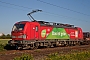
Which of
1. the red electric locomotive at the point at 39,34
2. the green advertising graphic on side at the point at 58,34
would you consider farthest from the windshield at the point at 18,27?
the green advertising graphic on side at the point at 58,34

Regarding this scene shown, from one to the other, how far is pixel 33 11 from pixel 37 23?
2479mm

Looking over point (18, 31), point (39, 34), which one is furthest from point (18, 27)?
point (39, 34)

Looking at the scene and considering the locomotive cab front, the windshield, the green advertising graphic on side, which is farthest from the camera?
the green advertising graphic on side

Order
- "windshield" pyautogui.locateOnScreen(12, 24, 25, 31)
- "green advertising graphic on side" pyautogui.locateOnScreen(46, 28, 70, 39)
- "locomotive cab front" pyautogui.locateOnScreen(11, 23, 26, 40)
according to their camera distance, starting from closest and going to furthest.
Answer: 1. "locomotive cab front" pyautogui.locateOnScreen(11, 23, 26, 40)
2. "windshield" pyautogui.locateOnScreen(12, 24, 25, 31)
3. "green advertising graphic on side" pyautogui.locateOnScreen(46, 28, 70, 39)

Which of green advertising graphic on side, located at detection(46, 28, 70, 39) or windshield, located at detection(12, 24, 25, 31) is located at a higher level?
windshield, located at detection(12, 24, 25, 31)

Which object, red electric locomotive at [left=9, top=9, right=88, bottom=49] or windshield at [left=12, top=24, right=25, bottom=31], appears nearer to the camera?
red electric locomotive at [left=9, top=9, right=88, bottom=49]

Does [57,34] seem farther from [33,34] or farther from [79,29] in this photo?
[79,29]

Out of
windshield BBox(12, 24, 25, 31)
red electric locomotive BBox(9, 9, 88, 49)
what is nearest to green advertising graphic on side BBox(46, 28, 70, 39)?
red electric locomotive BBox(9, 9, 88, 49)

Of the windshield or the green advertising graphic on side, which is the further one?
→ the green advertising graphic on side

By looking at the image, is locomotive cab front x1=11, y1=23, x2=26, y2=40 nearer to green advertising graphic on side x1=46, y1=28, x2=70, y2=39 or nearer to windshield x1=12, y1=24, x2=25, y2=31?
windshield x1=12, y1=24, x2=25, y2=31

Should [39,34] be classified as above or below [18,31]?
below

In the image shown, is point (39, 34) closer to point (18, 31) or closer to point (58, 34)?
point (18, 31)

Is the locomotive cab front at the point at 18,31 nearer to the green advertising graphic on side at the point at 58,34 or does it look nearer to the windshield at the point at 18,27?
the windshield at the point at 18,27

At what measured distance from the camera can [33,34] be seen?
20.6m
